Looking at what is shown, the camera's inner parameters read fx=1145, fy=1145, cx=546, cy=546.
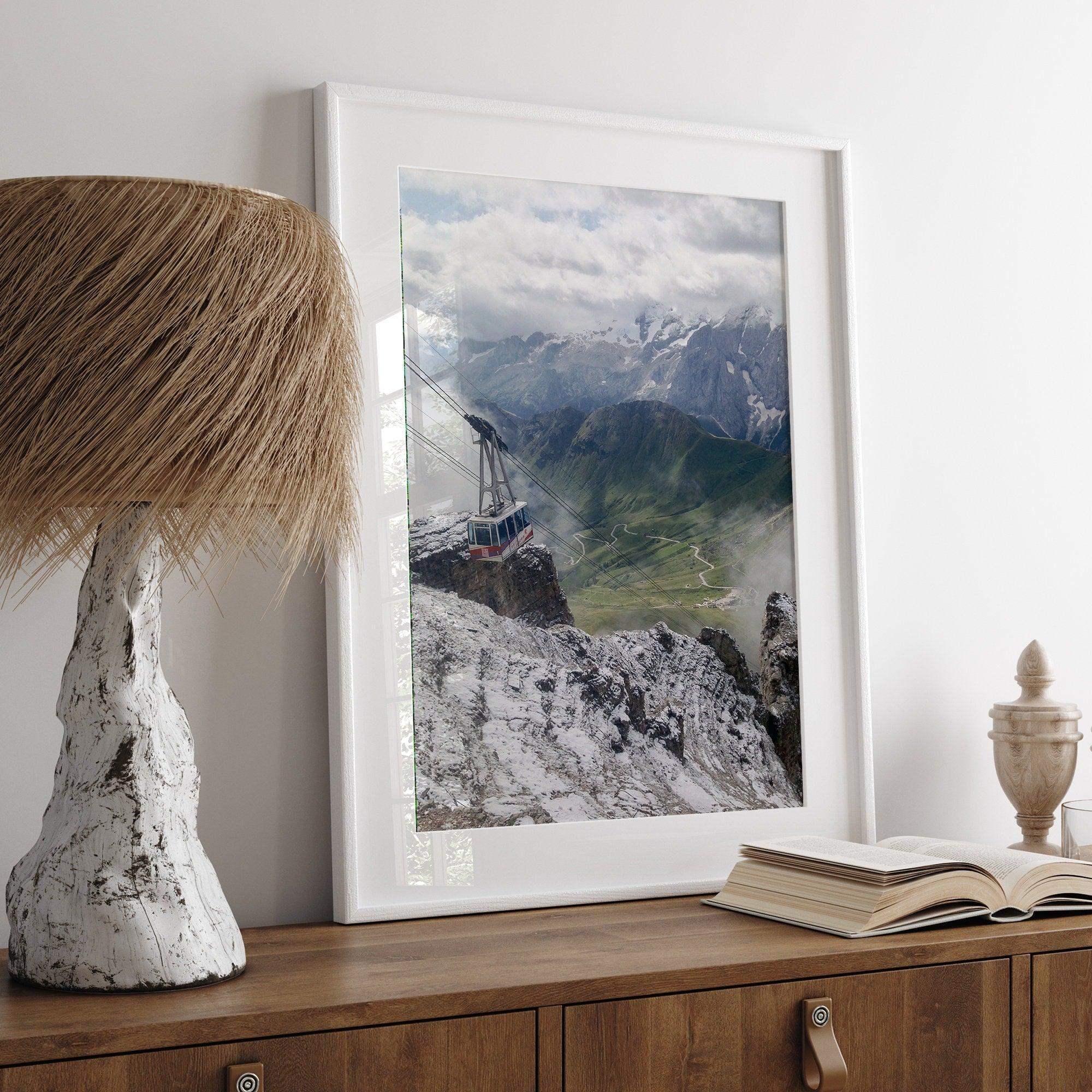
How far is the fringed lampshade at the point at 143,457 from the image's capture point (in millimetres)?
911

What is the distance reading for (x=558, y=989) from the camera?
3.34 ft

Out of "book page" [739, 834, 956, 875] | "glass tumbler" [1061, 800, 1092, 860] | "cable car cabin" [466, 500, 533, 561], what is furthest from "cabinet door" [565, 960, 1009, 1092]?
"cable car cabin" [466, 500, 533, 561]

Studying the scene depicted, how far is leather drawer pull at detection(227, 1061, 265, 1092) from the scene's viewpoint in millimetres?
920

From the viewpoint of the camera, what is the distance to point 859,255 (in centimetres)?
162

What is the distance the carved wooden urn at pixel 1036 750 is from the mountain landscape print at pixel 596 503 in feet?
0.93

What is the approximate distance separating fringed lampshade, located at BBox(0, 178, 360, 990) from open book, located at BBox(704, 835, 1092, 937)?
0.59 m

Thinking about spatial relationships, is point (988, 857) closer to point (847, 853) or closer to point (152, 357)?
point (847, 853)

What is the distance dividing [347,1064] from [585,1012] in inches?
8.4

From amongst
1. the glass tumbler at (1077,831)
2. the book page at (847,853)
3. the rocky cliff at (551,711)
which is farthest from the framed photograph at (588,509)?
the glass tumbler at (1077,831)

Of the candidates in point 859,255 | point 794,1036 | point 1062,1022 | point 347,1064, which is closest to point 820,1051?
point 794,1036

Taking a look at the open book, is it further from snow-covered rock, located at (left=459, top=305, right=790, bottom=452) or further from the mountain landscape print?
snow-covered rock, located at (left=459, top=305, right=790, bottom=452)

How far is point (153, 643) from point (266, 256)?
38 centimetres

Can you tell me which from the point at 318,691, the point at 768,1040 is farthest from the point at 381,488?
the point at 768,1040

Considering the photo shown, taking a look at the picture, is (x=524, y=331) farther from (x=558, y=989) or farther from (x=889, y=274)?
(x=558, y=989)
